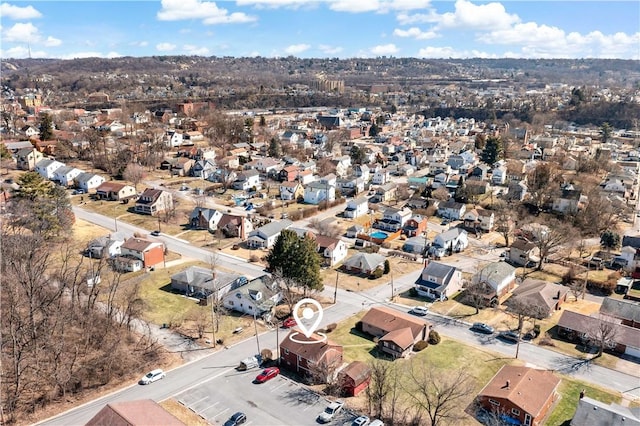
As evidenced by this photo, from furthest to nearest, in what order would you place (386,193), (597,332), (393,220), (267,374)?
(386,193) → (393,220) → (597,332) → (267,374)

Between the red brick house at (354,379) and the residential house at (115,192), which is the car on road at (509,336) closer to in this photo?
the red brick house at (354,379)

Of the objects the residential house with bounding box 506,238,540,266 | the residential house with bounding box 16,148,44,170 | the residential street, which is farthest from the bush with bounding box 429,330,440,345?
the residential house with bounding box 16,148,44,170

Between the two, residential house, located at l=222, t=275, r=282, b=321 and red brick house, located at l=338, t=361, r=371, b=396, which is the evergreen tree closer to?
residential house, located at l=222, t=275, r=282, b=321

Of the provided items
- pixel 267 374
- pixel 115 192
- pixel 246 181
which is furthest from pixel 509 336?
pixel 115 192

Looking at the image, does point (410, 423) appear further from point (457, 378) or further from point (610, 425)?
point (610, 425)

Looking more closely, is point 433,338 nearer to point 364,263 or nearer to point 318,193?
point 364,263

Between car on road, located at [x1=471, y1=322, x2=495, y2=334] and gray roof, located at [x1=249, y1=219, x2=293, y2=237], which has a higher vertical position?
gray roof, located at [x1=249, y1=219, x2=293, y2=237]
